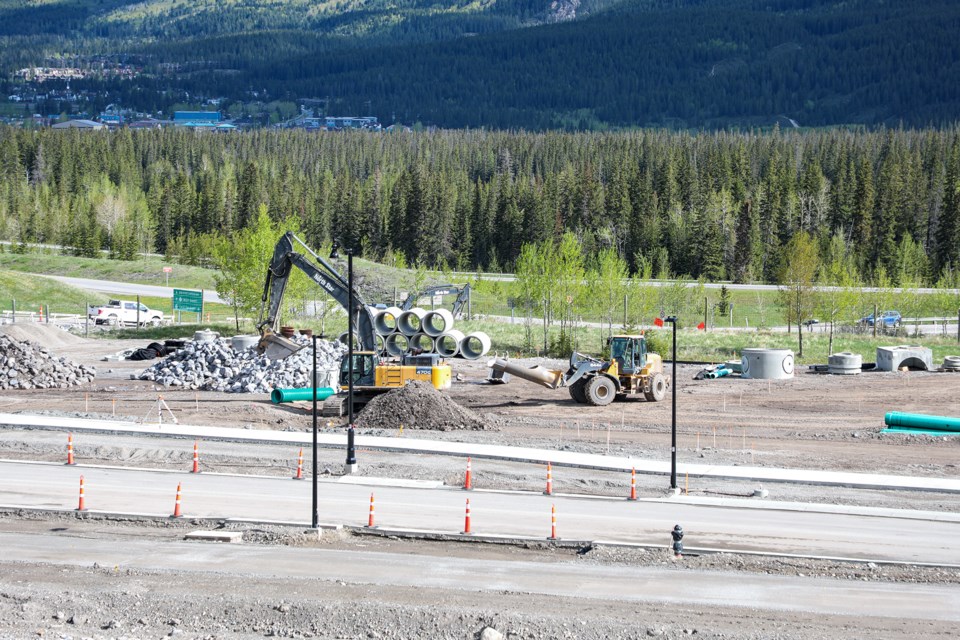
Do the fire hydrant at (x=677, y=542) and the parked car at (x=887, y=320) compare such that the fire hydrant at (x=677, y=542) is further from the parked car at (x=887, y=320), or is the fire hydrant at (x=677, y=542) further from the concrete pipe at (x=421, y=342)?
the parked car at (x=887, y=320)

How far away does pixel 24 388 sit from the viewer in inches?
1934

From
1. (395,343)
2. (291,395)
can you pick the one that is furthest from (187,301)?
(291,395)

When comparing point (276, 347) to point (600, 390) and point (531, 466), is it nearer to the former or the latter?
point (600, 390)

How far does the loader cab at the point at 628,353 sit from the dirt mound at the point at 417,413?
7.11m

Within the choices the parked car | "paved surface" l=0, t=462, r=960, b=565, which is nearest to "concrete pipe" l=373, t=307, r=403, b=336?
"paved surface" l=0, t=462, r=960, b=565

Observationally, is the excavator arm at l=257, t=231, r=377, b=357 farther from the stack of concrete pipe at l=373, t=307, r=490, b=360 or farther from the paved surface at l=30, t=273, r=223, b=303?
the paved surface at l=30, t=273, r=223, b=303

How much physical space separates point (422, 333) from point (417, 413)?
17.9 m

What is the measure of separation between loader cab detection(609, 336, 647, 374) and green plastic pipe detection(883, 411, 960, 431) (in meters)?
9.60

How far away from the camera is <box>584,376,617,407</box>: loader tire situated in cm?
4484

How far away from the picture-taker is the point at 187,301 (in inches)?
2869

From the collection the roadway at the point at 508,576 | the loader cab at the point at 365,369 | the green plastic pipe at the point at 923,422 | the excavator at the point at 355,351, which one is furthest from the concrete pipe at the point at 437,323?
the roadway at the point at 508,576

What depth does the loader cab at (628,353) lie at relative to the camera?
1766 inches

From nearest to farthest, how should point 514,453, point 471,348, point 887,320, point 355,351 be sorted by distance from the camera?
point 514,453, point 355,351, point 471,348, point 887,320

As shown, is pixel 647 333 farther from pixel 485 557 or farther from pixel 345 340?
pixel 485 557
